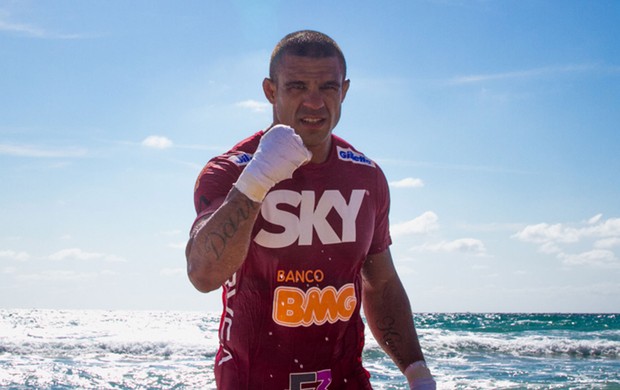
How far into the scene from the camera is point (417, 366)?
9.34ft

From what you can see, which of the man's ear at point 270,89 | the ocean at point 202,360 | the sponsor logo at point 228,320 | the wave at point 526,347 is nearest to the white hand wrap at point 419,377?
the sponsor logo at point 228,320

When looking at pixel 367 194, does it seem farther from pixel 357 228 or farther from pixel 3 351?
pixel 3 351

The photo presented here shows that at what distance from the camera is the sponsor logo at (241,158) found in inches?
95.7

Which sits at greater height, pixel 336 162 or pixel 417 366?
pixel 336 162

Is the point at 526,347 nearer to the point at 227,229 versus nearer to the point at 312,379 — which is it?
the point at 312,379

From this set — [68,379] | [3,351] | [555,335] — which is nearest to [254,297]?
[68,379]

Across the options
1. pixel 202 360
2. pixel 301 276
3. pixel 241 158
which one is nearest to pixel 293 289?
pixel 301 276

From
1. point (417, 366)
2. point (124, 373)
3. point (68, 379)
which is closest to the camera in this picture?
point (417, 366)

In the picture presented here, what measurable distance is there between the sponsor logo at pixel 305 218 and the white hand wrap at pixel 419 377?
0.69 metres

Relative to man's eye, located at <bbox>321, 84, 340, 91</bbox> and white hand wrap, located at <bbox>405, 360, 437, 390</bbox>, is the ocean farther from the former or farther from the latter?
man's eye, located at <bbox>321, 84, 340, 91</bbox>

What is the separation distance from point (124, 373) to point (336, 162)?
14859 mm

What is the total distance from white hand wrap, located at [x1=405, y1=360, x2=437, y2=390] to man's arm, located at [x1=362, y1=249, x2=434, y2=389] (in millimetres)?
51

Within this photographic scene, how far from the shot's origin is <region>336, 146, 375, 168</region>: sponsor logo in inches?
107

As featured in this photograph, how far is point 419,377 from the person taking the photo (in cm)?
280
